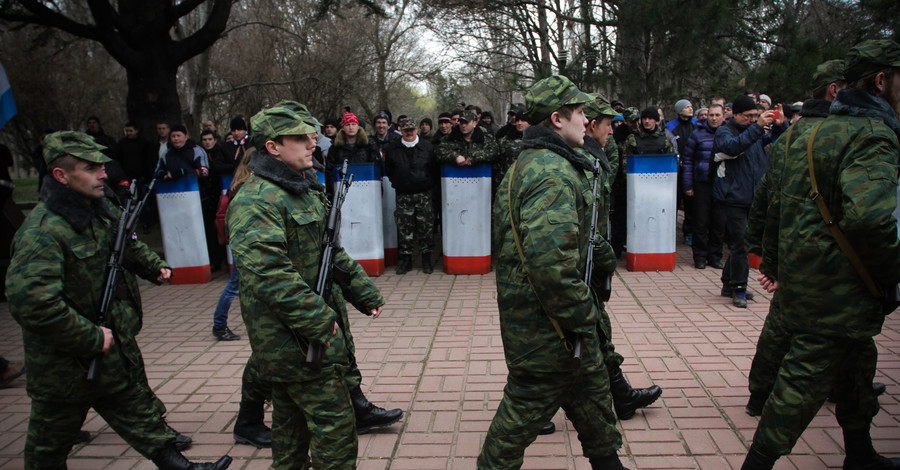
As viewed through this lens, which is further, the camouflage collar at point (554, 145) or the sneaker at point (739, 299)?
the sneaker at point (739, 299)

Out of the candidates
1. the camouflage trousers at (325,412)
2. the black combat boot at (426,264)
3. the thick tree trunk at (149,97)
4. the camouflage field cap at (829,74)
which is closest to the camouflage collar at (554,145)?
the camouflage trousers at (325,412)

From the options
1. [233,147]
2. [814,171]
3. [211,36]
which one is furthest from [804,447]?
[211,36]

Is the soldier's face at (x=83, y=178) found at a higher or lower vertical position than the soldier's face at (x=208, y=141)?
lower

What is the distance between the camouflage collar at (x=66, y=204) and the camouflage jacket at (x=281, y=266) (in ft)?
2.91

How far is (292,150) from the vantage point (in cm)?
287

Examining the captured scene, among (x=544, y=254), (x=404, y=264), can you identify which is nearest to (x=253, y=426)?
(x=544, y=254)

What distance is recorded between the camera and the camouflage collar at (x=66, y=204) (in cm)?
307

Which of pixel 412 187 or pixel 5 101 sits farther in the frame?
pixel 412 187

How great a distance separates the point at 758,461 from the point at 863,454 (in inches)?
26.1

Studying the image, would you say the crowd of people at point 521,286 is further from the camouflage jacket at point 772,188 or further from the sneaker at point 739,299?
the sneaker at point 739,299

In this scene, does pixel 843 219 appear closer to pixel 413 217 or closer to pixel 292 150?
pixel 292 150

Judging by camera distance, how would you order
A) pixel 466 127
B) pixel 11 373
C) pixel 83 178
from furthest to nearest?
pixel 466 127 < pixel 11 373 < pixel 83 178

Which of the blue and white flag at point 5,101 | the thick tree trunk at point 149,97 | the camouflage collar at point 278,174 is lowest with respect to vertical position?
the camouflage collar at point 278,174

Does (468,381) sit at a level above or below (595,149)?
below
